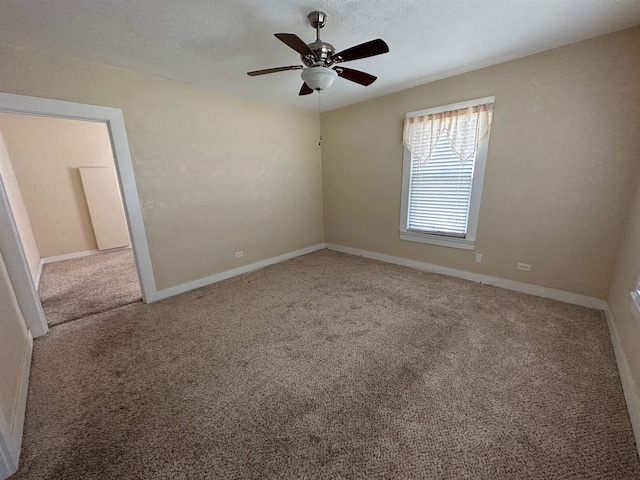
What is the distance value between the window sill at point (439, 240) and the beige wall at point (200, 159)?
6.00 ft

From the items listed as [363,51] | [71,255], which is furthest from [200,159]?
[71,255]

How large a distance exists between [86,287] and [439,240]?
4.82 m

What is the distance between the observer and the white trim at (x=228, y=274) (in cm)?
309

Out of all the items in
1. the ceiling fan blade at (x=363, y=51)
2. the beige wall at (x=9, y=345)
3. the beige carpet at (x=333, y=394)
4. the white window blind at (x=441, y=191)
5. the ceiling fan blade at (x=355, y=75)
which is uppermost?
the ceiling fan blade at (x=363, y=51)

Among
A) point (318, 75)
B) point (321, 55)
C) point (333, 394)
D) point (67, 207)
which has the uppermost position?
point (321, 55)

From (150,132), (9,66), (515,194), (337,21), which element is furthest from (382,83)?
(9,66)

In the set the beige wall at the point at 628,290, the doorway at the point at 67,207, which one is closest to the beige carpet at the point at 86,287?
the doorway at the point at 67,207

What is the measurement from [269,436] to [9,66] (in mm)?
3379

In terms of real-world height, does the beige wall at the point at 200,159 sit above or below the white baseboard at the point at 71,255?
above

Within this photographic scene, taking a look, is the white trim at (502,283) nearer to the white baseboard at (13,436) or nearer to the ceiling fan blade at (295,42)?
the ceiling fan blade at (295,42)

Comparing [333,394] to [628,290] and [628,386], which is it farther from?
[628,290]

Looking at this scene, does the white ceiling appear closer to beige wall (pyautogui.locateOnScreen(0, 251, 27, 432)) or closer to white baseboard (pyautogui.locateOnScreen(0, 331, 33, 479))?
beige wall (pyautogui.locateOnScreen(0, 251, 27, 432))

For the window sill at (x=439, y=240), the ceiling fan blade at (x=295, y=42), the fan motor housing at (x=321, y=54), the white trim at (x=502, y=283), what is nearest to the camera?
the ceiling fan blade at (x=295, y=42)

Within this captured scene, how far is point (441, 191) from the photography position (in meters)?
3.30
